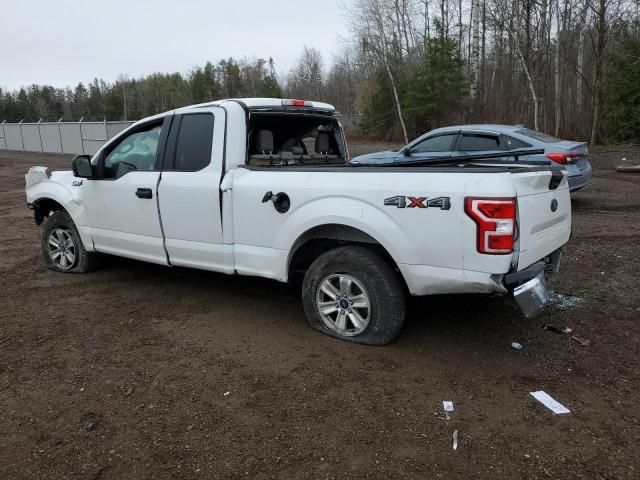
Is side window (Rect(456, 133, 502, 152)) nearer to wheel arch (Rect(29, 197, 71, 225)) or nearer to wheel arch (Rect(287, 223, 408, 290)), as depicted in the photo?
wheel arch (Rect(287, 223, 408, 290))

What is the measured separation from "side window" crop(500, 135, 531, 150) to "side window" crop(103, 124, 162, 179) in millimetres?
6075

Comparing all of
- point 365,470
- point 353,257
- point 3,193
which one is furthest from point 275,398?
point 3,193

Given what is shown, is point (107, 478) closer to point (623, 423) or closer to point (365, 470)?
point (365, 470)

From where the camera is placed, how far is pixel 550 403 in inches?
125

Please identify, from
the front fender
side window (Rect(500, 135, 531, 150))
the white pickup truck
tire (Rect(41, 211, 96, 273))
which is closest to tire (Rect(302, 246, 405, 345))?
the white pickup truck

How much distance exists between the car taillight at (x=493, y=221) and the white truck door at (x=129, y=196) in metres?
Answer: 2.98

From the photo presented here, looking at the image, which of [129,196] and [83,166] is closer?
[129,196]

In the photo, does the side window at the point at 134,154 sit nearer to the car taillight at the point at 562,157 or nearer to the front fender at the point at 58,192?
the front fender at the point at 58,192

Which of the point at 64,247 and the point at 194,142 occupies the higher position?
the point at 194,142

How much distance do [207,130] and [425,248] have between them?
7.53 ft

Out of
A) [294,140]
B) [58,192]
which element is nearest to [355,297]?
[294,140]

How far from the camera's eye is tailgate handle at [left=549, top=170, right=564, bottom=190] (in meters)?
3.61

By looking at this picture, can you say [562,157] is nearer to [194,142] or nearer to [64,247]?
[194,142]

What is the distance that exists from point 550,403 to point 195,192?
10.4 feet
